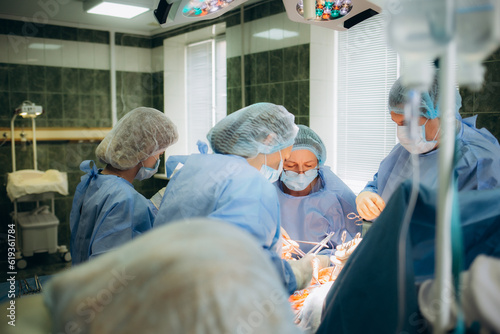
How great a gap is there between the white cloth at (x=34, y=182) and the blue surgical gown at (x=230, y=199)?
3387 mm

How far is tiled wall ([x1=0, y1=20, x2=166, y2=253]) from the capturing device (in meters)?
4.78

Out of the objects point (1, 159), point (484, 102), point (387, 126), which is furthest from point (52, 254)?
point (484, 102)

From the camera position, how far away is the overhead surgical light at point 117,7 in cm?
378

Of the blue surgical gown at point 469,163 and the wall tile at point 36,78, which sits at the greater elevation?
the wall tile at point 36,78

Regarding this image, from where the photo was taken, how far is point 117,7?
3955mm

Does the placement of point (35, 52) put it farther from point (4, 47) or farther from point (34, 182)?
point (34, 182)

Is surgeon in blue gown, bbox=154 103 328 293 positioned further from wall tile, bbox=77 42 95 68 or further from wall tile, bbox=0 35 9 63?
wall tile, bbox=0 35 9 63

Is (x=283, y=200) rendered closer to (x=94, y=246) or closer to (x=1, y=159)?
(x=94, y=246)

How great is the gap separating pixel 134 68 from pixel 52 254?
8.58 feet

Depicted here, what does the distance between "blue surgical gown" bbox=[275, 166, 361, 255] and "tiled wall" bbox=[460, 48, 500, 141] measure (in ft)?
3.46

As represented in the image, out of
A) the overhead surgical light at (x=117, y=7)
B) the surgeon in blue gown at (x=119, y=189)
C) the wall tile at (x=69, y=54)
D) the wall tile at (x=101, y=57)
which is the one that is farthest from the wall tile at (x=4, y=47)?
the surgeon in blue gown at (x=119, y=189)

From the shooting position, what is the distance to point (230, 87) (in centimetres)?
449

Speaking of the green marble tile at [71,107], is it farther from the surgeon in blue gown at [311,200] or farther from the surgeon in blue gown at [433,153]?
the surgeon in blue gown at [433,153]

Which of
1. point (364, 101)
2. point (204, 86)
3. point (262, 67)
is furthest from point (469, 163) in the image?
point (204, 86)
